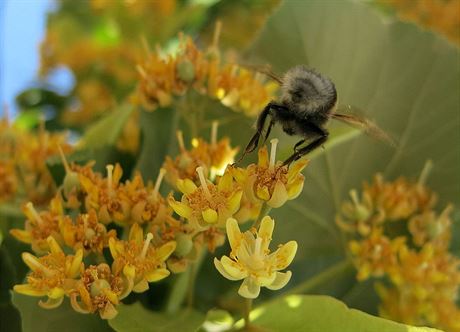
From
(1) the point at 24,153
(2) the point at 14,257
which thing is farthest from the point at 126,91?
(2) the point at 14,257

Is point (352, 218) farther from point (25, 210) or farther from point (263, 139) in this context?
point (25, 210)

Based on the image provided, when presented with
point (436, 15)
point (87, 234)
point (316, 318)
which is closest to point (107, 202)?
point (87, 234)

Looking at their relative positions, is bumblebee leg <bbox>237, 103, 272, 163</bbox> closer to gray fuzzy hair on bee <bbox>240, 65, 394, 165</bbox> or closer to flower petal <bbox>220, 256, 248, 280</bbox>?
gray fuzzy hair on bee <bbox>240, 65, 394, 165</bbox>

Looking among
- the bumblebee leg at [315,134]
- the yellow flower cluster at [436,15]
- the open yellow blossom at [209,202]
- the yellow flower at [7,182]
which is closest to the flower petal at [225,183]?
the open yellow blossom at [209,202]

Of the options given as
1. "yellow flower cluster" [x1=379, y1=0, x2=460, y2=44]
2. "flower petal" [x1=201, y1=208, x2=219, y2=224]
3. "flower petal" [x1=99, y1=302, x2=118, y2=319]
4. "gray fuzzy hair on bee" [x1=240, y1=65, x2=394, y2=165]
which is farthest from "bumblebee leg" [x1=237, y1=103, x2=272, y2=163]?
"yellow flower cluster" [x1=379, y1=0, x2=460, y2=44]

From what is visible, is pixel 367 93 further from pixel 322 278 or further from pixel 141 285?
pixel 141 285
